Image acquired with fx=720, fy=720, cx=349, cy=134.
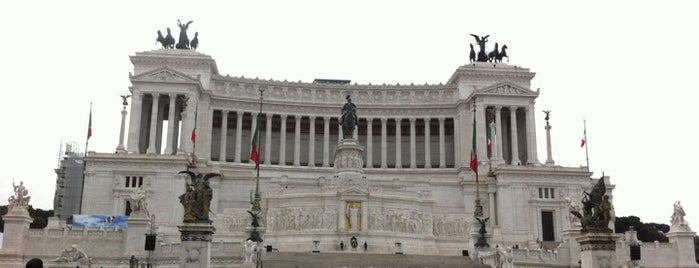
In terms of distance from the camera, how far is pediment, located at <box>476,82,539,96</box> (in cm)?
8862

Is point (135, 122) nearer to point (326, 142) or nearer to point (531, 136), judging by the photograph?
point (326, 142)

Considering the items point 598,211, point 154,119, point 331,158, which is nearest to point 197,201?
point 598,211

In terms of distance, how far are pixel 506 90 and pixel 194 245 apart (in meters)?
63.8

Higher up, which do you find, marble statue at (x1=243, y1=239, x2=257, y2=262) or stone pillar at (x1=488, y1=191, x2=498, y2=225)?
stone pillar at (x1=488, y1=191, x2=498, y2=225)

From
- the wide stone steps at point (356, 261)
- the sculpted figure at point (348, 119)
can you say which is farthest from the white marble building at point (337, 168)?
the wide stone steps at point (356, 261)

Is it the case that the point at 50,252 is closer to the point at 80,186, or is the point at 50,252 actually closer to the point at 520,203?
the point at 80,186

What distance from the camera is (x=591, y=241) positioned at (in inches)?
1304

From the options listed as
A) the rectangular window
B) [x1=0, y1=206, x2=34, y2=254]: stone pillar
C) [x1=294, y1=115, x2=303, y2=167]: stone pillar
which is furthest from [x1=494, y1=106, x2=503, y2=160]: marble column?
[x1=0, y1=206, x2=34, y2=254]: stone pillar

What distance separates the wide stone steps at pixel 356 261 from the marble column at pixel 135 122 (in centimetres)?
3776

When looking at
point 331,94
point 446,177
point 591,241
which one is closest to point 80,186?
point 331,94

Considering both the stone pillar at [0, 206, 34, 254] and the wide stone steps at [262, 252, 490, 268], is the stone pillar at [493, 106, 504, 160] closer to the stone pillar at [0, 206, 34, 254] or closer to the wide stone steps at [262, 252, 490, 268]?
the wide stone steps at [262, 252, 490, 268]

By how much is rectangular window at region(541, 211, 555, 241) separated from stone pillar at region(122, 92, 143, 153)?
45.4 m

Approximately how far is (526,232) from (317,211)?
22.4 meters

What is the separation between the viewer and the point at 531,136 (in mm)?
87375
